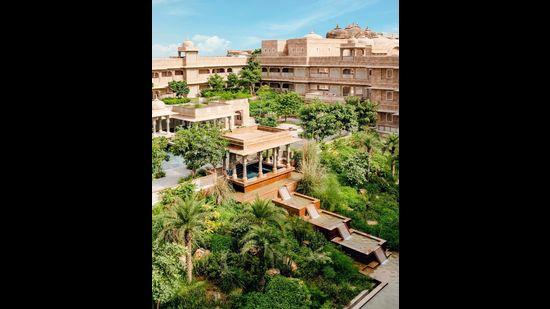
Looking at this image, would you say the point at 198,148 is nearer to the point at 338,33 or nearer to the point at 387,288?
the point at 387,288

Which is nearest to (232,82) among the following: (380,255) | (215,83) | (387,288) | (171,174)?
(215,83)

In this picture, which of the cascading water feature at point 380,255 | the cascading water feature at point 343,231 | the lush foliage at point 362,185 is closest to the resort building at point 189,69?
the lush foliage at point 362,185

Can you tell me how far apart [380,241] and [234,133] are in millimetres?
5751

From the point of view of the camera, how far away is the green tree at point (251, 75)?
1006 inches

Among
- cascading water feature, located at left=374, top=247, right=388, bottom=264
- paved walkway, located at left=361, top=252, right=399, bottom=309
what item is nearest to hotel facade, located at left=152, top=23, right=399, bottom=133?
cascading water feature, located at left=374, top=247, right=388, bottom=264

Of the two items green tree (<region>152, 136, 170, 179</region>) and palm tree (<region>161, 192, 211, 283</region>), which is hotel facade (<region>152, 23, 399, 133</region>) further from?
palm tree (<region>161, 192, 211, 283</region>)

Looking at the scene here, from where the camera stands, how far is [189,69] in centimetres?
2434

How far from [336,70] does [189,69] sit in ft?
24.3

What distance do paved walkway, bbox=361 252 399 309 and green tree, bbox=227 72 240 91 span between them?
54.7 ft
